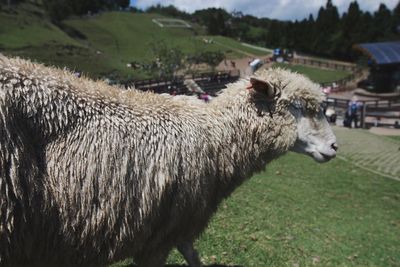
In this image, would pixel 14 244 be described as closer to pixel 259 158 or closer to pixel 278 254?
pixel 259 158

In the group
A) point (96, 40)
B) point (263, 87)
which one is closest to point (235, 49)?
point (96, 40)

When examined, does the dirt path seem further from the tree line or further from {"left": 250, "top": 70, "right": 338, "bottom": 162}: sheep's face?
the tree line

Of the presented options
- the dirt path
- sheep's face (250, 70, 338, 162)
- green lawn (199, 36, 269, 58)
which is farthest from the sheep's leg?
green lawn (199, 36, 269, 58)

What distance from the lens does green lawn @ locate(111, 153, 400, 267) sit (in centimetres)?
A: 660

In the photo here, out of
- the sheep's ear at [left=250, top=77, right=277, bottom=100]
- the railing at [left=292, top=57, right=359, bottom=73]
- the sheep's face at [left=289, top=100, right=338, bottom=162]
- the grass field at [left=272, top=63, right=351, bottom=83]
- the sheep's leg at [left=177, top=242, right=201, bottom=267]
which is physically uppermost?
the sheep's ear at [left=250, top=77, right=277, bottom=100]

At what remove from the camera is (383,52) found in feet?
167

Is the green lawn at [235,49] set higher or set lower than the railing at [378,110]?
higher

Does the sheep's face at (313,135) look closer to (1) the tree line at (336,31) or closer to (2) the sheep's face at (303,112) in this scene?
(2) the sheep's face at (303,112)

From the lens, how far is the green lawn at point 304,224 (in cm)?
660

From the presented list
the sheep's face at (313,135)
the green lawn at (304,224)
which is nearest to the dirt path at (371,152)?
the green lawn at (304,224)

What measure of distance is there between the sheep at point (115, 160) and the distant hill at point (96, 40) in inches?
1121

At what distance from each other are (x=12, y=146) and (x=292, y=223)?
21.5ft

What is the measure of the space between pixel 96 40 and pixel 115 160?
82331mm

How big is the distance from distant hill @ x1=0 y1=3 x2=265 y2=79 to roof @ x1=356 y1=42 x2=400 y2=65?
89.3 ft
